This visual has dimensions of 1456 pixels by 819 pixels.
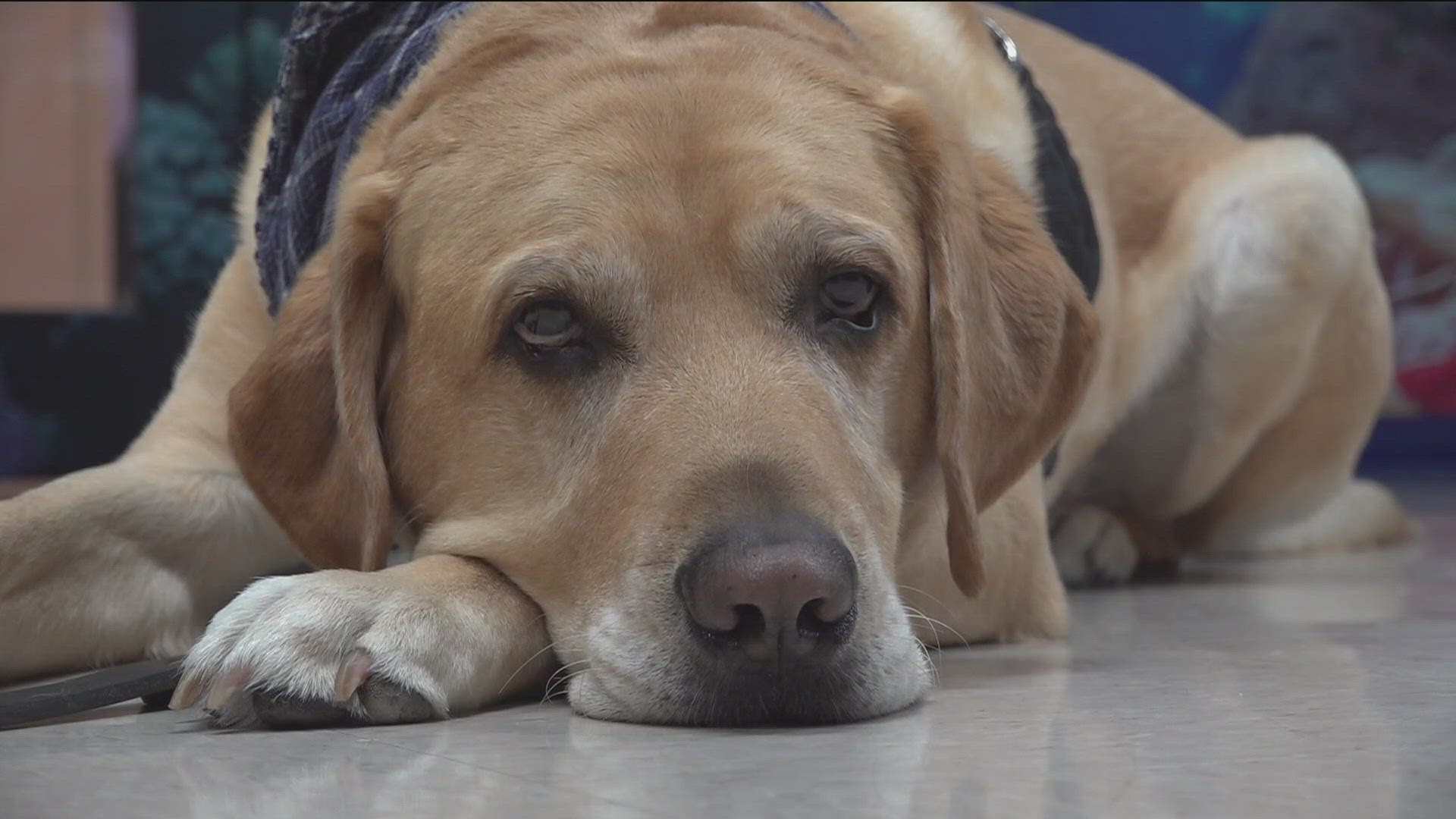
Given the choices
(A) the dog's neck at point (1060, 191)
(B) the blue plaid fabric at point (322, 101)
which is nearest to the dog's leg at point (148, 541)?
(B) the blue plaid fabric at point (322, 101)

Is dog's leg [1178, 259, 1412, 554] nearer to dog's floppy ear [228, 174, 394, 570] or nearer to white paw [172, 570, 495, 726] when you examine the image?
dog's floppy ear [228, 174, 394, 570]

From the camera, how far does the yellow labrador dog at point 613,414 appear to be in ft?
6.82

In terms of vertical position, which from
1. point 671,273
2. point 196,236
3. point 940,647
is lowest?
point 196,236

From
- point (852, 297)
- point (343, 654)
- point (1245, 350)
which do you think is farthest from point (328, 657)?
point (1245, 350)

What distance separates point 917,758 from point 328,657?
70cm

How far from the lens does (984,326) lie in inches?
106

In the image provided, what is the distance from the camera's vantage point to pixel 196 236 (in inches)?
231

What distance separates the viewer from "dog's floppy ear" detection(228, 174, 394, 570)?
2.56m

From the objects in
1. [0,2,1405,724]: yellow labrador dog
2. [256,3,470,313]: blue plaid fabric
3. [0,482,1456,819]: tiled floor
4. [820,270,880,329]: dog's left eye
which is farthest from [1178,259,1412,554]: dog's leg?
[256,3,470,313]: blue plaid fabric

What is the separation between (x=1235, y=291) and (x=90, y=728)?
2.94 meters

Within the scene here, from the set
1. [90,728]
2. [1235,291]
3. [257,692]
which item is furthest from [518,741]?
Result: [1235,291]

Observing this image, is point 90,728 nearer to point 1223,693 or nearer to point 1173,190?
point 1223,693

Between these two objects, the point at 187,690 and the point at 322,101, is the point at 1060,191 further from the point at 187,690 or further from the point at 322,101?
the point at 187,690

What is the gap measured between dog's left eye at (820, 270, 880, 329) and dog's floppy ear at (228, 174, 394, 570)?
668 millimetres
